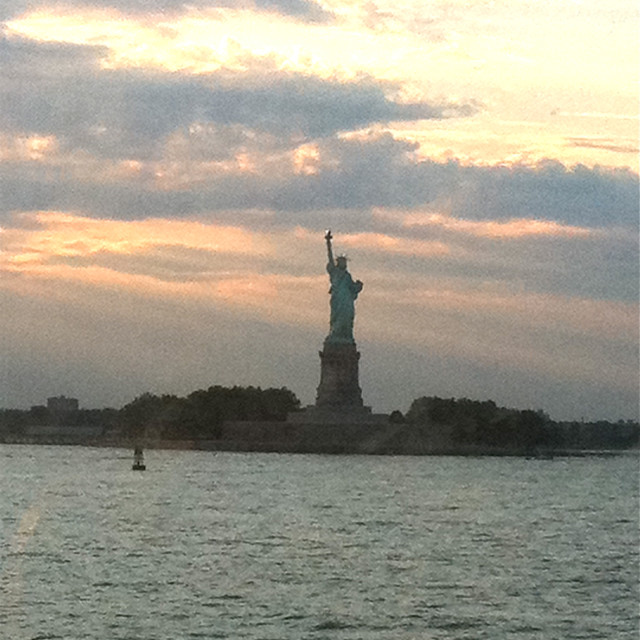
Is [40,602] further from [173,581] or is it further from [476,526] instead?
Answer: [476,526]

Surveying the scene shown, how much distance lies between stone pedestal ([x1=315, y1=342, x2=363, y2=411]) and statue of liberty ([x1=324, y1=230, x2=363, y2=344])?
0.47 metres

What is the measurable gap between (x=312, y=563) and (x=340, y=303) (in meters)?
53.6

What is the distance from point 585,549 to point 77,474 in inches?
1389

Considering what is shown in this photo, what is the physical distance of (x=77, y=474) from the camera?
6719 cm

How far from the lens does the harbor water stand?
23.3 metres

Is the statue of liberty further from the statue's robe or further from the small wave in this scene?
the small wave

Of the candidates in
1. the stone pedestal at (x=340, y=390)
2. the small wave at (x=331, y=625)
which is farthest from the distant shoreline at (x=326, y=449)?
the small wave at (x=331, y=625)

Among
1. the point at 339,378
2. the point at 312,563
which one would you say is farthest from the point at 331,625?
the point at 339,378

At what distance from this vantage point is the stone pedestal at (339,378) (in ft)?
272

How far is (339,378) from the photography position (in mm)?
83125

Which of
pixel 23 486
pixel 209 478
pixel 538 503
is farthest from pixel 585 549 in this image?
pixel 209 478

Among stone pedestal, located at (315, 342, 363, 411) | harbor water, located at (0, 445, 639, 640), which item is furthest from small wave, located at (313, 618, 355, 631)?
stone pedestal, located at (315, 342, 363, 411)

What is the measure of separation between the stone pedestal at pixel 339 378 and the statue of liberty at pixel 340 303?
469mm

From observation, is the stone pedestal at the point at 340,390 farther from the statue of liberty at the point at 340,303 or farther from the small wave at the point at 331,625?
the small wave at the point at 331,625
